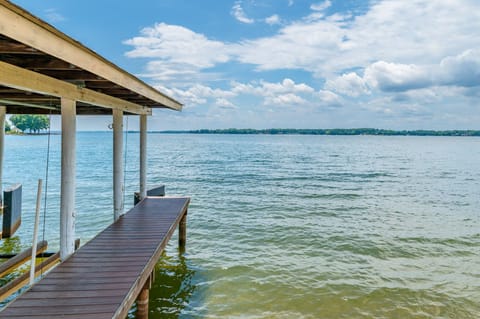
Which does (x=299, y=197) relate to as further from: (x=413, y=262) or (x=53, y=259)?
(x=53, y=259)

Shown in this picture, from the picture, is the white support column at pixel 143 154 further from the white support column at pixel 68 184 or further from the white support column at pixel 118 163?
the white support column at pixel 68 184

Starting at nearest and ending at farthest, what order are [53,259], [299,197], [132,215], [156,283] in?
1. [53,259]
2. [156,283]
3. [132,215]
4. [299,197]

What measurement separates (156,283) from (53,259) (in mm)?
2000

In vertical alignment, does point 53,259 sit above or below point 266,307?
above

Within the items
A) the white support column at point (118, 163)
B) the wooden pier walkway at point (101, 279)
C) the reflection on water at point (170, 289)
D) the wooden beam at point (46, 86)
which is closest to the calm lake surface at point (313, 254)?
the reflection on water at point (170, 289)

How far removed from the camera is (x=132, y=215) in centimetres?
797

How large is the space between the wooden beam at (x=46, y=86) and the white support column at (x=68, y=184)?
222 mm

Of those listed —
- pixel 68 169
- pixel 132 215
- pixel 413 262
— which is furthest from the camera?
pixel 413 262

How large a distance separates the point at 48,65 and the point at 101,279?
267 cm

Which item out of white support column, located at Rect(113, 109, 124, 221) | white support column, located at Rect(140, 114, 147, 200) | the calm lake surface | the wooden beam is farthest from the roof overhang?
the calm lake surface

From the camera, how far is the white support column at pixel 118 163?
7566 millimetres

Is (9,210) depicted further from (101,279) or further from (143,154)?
(101,279)

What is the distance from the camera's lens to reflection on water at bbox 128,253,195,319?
5.96 meters

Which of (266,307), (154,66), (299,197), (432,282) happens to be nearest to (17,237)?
(266,307)
